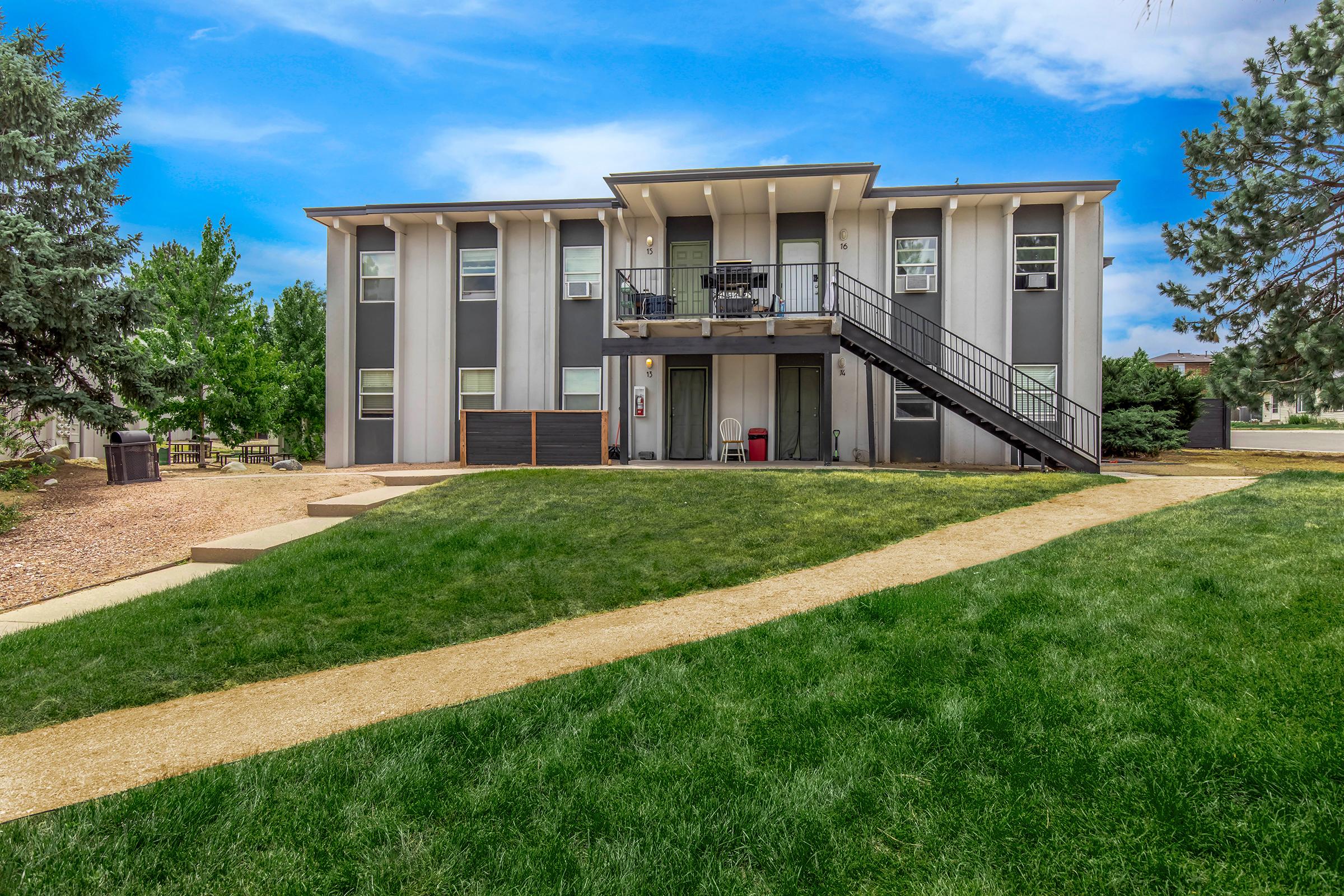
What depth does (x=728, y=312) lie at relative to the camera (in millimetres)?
14203

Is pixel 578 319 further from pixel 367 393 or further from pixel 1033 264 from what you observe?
pixel 1033 264

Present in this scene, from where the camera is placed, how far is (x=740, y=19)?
1025 cm

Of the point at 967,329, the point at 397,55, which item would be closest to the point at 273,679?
the point at 397,55

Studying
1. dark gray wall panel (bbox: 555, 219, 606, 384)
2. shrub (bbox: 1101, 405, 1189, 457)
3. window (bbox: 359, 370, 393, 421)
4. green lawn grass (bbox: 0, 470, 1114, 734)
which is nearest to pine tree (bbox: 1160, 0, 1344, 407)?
shrub (bbox: 1101, 405, 1189, 457)

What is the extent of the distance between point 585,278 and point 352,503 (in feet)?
28.6

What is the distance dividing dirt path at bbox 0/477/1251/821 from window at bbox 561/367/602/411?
10.6 m

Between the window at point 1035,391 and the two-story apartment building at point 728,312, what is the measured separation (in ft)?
0.18

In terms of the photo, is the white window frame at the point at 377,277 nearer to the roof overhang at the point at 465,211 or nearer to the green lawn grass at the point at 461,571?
the roof overhang at the point at 465,211

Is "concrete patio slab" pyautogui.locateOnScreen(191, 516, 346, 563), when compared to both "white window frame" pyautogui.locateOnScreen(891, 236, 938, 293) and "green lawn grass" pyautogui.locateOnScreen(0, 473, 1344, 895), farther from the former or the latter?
"white window frame" pyautogui.locateOnScreen(891, 236, 938, 293)

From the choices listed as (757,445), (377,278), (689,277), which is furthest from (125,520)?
(689,277)

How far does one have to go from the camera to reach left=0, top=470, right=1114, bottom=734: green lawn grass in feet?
15.1

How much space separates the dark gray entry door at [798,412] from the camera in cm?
1595

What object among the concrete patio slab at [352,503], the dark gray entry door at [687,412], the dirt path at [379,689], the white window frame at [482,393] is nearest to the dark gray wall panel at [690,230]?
the dark gray entry door at [687,412]

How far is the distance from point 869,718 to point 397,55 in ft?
48.5
